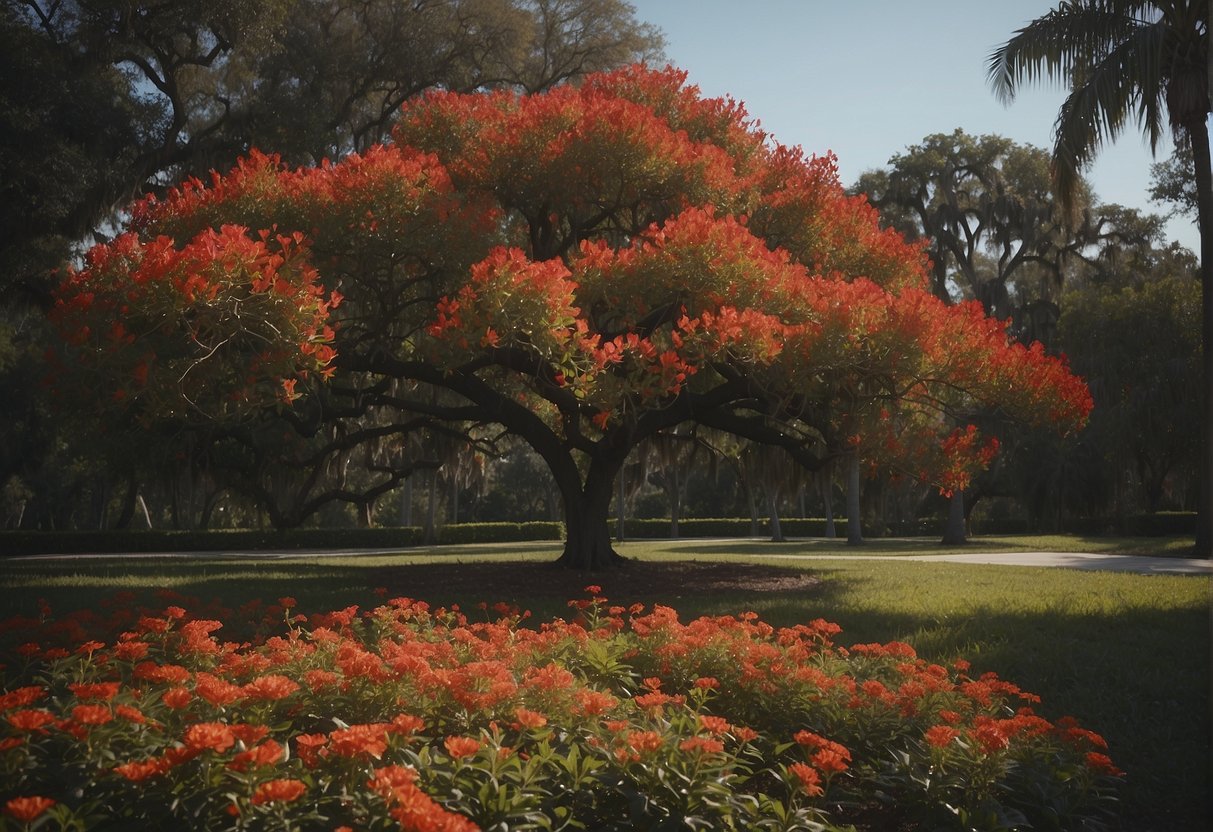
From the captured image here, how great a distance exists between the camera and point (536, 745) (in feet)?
11.5

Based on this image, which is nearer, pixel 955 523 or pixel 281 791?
pixel 281 791

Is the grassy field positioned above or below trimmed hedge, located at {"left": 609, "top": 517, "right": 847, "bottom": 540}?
above

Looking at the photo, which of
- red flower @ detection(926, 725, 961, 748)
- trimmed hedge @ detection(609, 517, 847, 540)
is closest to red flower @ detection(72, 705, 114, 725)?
red flower @ detection(926, 725, 961, 748)

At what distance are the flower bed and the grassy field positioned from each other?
2.99ft

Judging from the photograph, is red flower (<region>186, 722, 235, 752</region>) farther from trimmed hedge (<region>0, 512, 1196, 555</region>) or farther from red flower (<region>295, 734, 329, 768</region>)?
trimmed hedge (<region>0, 512, 1196, 555</region>)

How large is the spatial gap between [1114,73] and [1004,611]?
9.75 metres

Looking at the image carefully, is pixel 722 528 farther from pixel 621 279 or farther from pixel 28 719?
pixel 28 719

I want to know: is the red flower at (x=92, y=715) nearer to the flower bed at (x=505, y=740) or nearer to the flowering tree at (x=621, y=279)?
the flower bed at (x=505, y=740)

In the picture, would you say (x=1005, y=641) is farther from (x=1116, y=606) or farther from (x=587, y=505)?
(x=587, y=505)

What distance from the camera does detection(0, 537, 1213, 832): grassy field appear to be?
5.36 meters

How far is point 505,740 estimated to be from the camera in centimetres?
364

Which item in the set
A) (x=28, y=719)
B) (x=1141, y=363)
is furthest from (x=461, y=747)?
(x=1141, y=363)

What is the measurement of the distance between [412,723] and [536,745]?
0.74m

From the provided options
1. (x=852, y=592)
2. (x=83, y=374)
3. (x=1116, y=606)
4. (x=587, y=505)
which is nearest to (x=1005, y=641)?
(x=1116, y=606)
